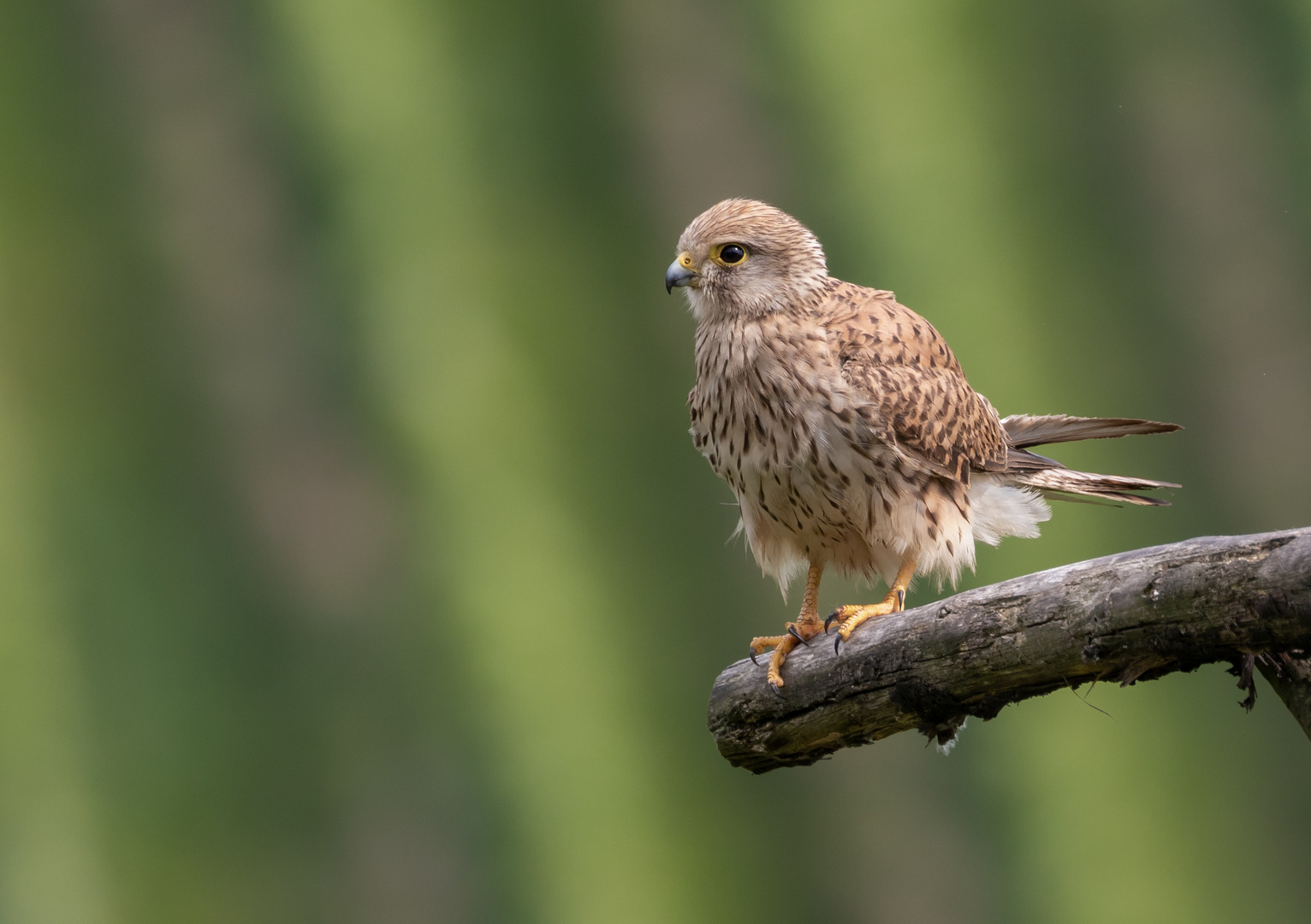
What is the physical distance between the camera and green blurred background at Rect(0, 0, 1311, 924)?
5086mm

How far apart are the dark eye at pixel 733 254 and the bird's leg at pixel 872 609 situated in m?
0.73

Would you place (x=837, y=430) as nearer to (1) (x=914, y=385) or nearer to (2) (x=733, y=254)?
(1) (x=914, y=385)

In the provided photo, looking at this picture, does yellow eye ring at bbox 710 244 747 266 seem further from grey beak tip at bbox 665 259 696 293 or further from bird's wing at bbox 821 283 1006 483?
bird's wing at bbox 821 283 1006 483

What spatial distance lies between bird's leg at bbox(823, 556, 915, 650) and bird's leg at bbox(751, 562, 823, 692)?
4 centimetres

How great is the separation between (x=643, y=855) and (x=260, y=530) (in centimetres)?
225

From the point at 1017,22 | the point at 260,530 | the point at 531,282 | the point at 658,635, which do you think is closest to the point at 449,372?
the point at 531,282

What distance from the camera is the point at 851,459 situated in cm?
245

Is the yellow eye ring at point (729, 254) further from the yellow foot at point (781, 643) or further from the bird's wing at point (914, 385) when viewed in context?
the yellow foot at point (781, 643)

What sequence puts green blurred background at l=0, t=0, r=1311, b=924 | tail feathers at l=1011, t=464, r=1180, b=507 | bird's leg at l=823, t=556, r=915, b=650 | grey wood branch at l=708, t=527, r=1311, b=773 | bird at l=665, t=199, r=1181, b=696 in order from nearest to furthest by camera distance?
grey wood branch at l=708, t=527, r=1311, b=773 < bird's leg at l=823, t=556, r=915, b=650 < bird at l=665, t=199, r=1181, b=696 < tail feathers at l=1011, t=464, r=1180, b=507 < green blurred background at l=0, t=0, r=1311, b=924

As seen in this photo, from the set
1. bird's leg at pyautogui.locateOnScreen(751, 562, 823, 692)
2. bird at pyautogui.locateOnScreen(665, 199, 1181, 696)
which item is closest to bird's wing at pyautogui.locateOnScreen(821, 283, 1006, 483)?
bird at pyautogui.locateOnScreen(665, 199, 1181, 696)

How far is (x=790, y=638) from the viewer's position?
94.1 inches

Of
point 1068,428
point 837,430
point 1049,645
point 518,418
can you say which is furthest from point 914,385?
point 518,418

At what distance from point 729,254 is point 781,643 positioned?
0.86m

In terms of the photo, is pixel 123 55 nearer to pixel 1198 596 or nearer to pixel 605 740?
pixel 605 740
